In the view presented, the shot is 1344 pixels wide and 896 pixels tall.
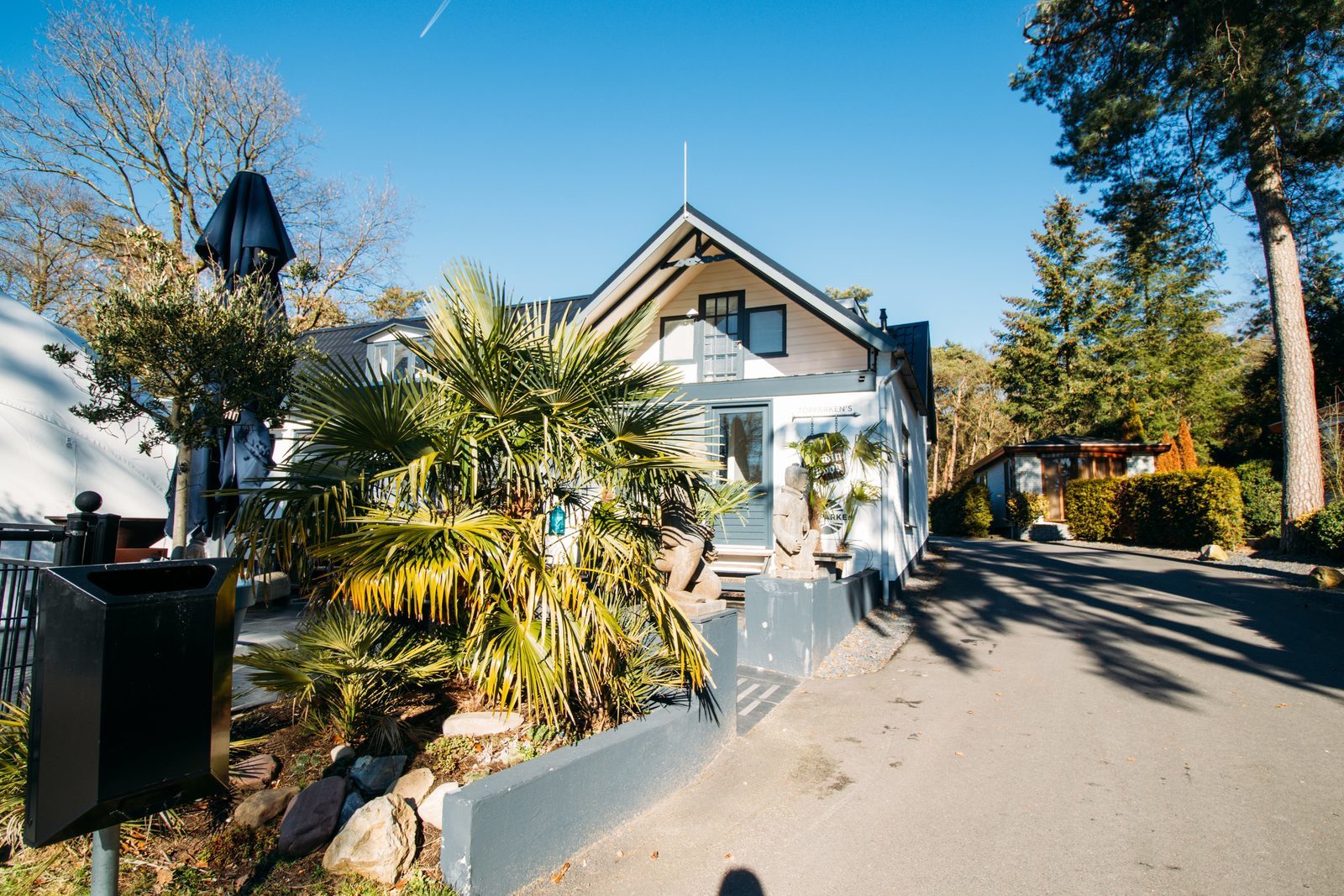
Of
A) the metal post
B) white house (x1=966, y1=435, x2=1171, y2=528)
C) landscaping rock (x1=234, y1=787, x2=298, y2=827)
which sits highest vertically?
white house (x1=966, y1=435, x2=1171, y2=528)

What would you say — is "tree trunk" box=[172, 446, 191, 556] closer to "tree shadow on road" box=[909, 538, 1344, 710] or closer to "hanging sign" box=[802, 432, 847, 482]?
"hanging sign" box=[802, 432, 847, 482]

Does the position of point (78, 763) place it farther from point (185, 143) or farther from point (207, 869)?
point (185, 143)

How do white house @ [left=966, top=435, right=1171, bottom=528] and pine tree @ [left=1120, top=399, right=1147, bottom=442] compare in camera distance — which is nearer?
white house @ [left=966, top=435, right=1171, bottom=528]

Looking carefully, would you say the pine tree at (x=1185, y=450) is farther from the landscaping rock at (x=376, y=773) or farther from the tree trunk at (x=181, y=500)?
the tree trunk at (x=181, y=500)

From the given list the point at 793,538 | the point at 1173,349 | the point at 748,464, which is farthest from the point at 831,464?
the point at 1173,349

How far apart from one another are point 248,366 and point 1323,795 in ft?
29.8

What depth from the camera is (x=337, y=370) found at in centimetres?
399

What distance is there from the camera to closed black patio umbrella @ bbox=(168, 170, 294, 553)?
19.9ft

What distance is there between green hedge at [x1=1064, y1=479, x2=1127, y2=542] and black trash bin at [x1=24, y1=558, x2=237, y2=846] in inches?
936

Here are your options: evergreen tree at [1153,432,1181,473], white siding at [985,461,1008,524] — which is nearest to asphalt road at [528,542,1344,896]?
evergreen tree at [1153,432,1181,473]

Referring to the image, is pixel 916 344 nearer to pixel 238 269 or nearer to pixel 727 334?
pixel 727 334

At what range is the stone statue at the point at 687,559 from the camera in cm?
550

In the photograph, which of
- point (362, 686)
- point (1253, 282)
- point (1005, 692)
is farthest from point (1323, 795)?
point (1253, 282)

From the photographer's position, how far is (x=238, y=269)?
639cm
